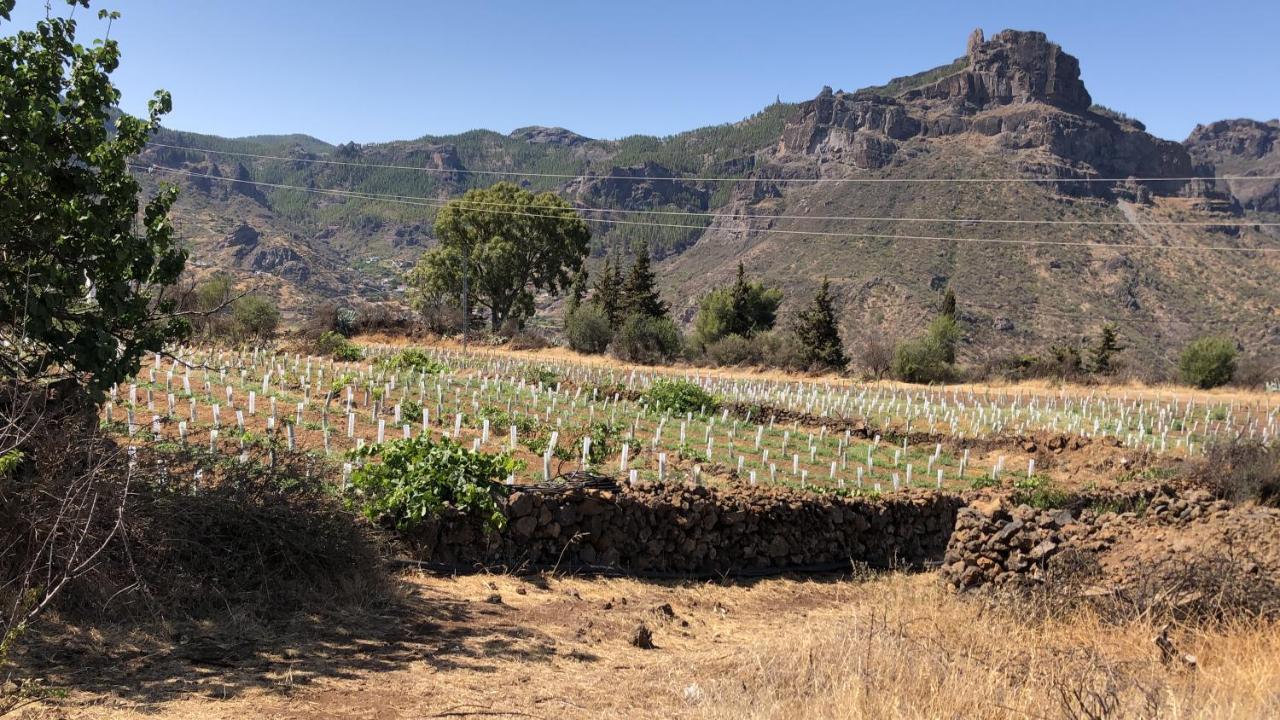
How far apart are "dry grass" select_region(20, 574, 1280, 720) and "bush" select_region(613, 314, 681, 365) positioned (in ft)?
128

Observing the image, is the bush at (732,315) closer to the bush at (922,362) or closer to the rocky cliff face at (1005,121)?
the bush at (922,362)

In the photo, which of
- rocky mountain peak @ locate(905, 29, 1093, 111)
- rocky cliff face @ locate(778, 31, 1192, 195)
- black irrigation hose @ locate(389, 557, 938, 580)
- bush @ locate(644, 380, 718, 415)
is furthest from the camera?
rocky mountain peak @ locate(905, 29, 1093, 111)

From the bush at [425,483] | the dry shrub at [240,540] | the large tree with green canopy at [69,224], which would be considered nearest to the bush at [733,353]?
the bush at [425,483]

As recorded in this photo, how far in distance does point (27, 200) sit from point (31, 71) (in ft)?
3.22

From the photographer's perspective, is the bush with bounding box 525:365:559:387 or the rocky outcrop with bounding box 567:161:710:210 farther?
the rocky outcrop with bounding box 567:161:710:210

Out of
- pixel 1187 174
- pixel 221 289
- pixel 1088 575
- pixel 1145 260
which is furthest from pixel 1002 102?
pixel 1088 575

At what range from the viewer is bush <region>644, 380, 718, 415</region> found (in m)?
22.9

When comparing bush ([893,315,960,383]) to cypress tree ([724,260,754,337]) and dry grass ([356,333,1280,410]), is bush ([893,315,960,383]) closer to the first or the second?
dry grass ([356,333,1280,410])

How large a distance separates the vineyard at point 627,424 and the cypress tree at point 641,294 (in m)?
23.2

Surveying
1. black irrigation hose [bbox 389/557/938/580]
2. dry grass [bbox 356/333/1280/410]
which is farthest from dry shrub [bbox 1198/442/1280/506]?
dry grass [bbox 356/333/1280/410]

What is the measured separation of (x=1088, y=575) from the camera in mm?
8648

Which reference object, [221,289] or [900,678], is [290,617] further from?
[221,289]

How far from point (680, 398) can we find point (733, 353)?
85.3 ft

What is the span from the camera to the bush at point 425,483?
28.3ft
